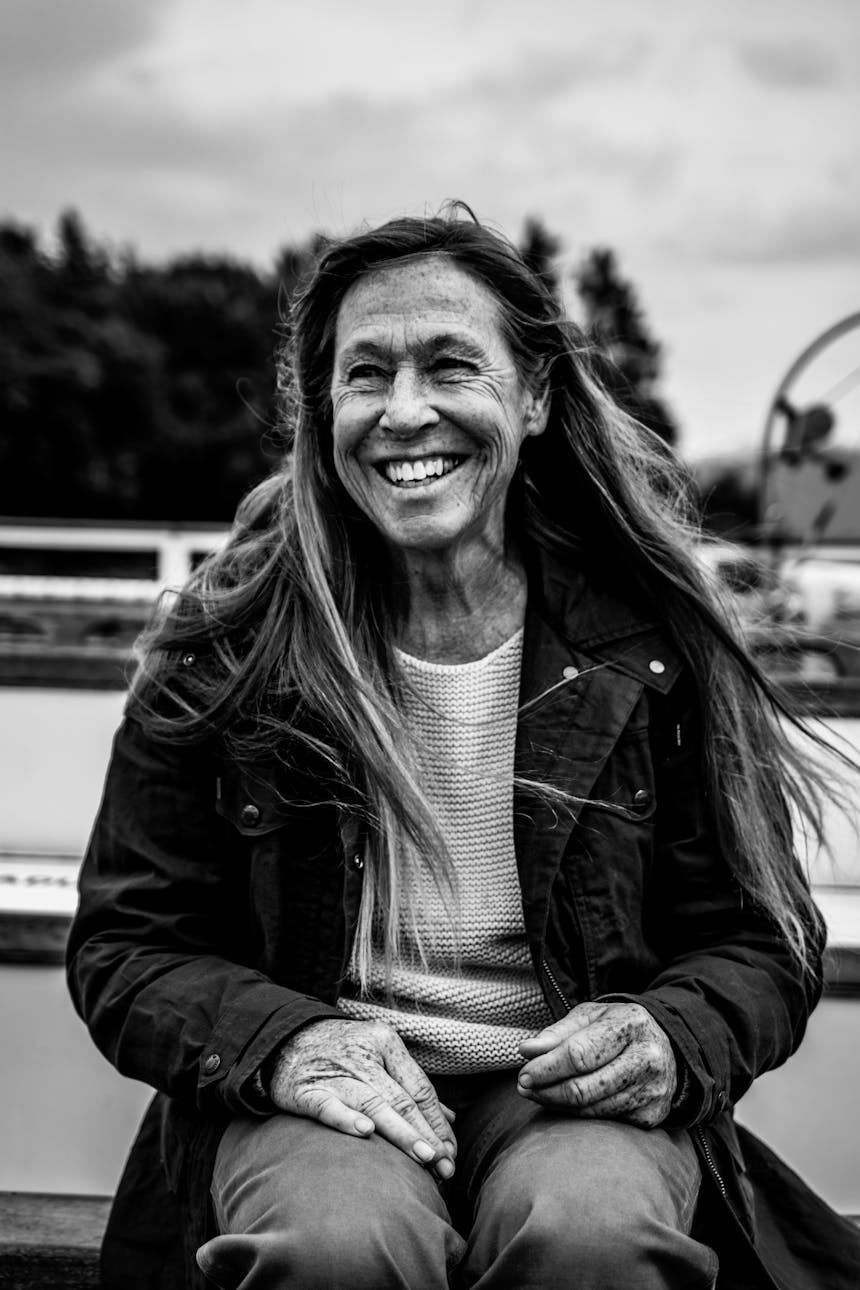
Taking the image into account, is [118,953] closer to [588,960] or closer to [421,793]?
[421,793]

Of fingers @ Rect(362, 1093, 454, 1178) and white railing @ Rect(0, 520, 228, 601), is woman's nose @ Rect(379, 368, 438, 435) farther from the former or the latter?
white railing @ Rect(0, 520, 228, 601)

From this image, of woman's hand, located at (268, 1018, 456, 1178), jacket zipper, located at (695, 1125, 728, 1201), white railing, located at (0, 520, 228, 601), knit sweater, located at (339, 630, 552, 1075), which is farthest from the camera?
white railing, located at (0, 520, 228, 601)

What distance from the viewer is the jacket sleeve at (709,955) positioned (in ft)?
4.93

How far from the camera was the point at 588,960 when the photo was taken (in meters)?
1.59

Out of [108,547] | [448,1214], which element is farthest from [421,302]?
[108,547]

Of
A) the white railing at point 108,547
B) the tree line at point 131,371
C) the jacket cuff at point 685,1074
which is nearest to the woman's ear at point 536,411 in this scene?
the jacket cuff at point 685,1074

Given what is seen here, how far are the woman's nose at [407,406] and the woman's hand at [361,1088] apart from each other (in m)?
0.70

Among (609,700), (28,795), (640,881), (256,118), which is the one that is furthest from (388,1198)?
(256,118)

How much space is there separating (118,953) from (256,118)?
51.3ft

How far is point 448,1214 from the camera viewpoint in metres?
1.49

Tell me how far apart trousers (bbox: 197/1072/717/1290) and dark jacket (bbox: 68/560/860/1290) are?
10cm

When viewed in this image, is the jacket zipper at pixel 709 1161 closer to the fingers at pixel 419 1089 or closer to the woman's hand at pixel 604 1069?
the woman's hand at pixel 604 1069

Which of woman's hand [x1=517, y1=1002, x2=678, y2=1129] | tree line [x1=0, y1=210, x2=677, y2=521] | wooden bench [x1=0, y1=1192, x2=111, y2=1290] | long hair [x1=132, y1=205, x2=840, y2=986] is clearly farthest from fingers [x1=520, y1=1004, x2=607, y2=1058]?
tree line [x1=0, y1=210, x2=677, y2=521]

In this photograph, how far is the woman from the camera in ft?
4.79
